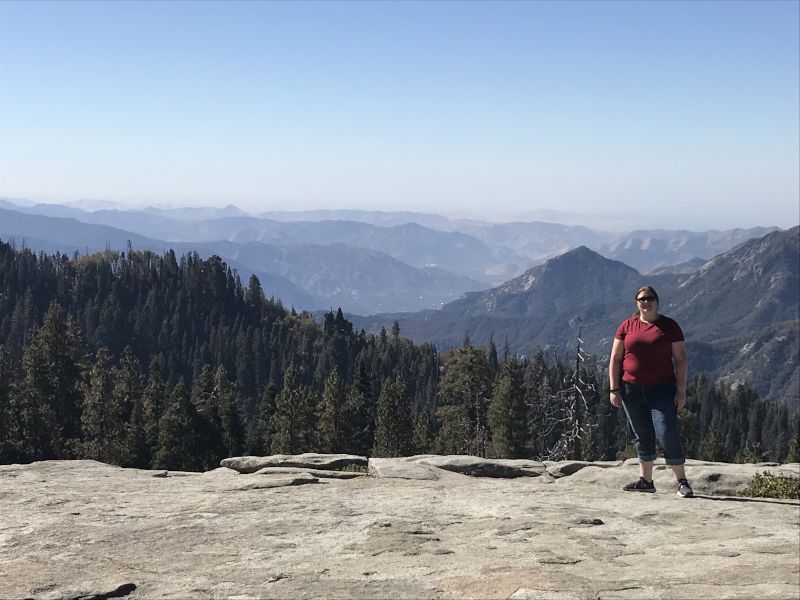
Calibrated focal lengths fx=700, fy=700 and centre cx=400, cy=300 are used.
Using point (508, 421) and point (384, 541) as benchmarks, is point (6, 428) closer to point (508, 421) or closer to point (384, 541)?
point (508, 421)

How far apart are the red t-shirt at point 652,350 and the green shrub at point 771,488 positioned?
6446 millimetres

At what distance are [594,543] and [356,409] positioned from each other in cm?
7543

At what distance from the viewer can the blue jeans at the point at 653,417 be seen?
52.5 ft

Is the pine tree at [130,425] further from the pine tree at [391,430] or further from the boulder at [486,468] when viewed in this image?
the boulder at [486,468]

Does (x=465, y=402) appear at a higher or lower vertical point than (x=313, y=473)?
lower

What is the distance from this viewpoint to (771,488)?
19766 millimetres

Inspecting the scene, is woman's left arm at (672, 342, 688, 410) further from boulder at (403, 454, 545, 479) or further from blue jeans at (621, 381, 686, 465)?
boulder at (403, 454, 545, 479)

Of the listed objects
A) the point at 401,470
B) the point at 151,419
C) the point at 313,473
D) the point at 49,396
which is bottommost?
the point at 151,419

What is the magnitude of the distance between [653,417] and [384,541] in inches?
277

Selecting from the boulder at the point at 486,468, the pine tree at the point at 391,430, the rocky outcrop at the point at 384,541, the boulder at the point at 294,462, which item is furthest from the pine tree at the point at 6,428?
the boulder at the point at 486,468

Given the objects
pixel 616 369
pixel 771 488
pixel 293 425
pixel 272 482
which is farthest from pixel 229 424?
pixel 616 369

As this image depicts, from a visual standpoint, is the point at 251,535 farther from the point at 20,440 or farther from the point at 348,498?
the point at 20,440

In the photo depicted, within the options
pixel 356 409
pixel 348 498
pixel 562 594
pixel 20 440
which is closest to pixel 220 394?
pixel 356 409

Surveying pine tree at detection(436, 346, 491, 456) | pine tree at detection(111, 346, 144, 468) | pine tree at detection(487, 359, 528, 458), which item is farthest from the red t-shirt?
pine tree at detection(111, 346, 144, 468)
